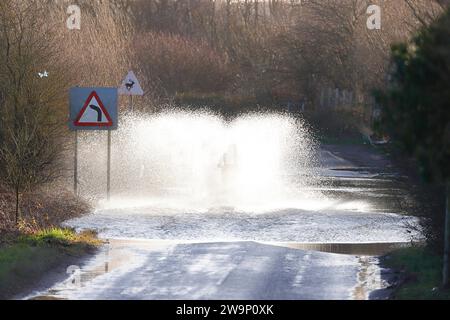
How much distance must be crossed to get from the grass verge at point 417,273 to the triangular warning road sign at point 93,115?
7686 mm

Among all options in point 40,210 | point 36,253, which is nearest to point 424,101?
point 36,253

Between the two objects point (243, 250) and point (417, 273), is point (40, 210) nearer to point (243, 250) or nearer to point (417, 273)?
point (243, 250)

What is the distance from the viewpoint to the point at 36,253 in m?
13.8

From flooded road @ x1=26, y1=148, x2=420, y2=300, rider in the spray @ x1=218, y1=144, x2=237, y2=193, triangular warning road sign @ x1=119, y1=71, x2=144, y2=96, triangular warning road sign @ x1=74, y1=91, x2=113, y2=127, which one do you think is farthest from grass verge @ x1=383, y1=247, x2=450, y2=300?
triangular warning road sign @ x1=119, y1=71, x2=144, y2=96

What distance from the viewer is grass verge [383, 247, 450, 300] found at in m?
11.5

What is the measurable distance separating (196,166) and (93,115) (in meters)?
10.6

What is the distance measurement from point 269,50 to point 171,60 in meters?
4.97

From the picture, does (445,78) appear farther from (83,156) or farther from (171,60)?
(171,60)

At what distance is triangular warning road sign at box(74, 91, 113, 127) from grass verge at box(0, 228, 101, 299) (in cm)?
439

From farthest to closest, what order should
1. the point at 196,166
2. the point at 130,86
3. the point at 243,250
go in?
the point at 196,166, the point at 130,86, the point at 243,250

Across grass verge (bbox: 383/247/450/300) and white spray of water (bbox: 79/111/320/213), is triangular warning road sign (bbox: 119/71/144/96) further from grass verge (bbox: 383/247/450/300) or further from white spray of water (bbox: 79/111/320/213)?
grass verge (bbox: 383/247/450/300)

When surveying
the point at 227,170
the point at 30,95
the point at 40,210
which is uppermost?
the point at 30,95

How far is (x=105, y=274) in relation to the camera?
13062mm
